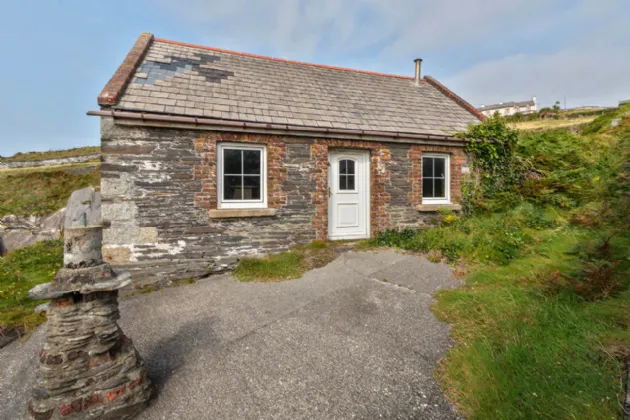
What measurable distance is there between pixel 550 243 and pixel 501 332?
12.1 feet

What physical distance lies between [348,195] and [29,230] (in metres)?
12.3

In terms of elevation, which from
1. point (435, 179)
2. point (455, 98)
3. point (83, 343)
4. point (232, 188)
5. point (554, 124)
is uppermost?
point (554, 124)

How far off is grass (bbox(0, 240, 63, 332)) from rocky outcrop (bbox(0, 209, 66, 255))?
116 cm

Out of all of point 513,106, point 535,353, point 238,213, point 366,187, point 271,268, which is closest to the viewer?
point 535,353

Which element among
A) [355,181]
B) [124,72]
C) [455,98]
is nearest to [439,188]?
[355,181]

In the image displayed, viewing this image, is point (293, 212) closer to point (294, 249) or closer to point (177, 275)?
point (294, 249)

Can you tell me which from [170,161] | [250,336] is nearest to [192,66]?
[170,161]

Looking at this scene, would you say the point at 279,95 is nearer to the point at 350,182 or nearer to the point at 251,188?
the point at 251,188

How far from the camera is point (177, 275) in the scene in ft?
19.6

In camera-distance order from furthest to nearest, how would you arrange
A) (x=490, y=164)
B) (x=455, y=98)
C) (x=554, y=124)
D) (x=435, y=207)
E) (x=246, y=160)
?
1. (x=554, y=124)
2. (x=455, y=98)
3. (x=490, y=164)
4. (x=435, y=207)
5. (x=246, y=160)

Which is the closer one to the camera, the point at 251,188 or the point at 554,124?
the point at 251,188

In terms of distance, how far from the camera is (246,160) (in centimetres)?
674

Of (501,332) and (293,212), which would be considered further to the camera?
(293,212)

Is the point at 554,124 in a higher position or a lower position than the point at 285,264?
higher
